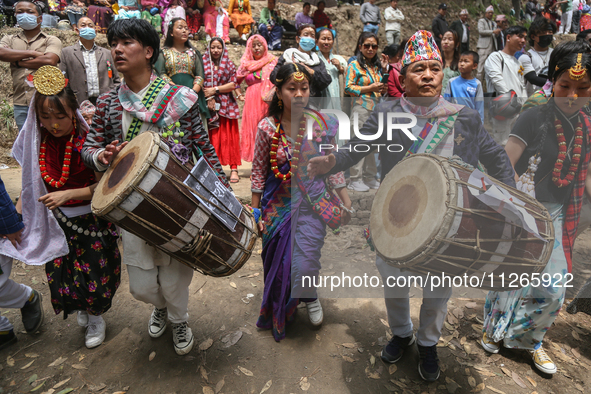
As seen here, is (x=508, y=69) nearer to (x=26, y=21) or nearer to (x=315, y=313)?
(x=315, y=313)

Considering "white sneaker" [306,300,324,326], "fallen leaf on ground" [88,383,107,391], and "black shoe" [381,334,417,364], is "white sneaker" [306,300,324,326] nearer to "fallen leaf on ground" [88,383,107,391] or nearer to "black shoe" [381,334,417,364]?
"black shoe" [381,334,417,364]

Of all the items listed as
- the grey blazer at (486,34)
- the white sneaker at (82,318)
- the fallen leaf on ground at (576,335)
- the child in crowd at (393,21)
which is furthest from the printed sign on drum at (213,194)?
the child in crowd at (393,21)

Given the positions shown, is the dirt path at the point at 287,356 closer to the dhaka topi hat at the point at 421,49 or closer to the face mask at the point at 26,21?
the dhaka topi hat at the point at 421,49

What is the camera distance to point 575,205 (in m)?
2.23

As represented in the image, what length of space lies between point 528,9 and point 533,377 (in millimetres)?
16582

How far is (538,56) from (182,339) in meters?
5.24

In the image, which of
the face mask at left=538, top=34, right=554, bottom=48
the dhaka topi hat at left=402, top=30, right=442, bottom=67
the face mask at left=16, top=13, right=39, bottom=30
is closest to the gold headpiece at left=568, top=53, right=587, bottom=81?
the dhaka topi hat at left=402, top=30, right=442, bottom=67

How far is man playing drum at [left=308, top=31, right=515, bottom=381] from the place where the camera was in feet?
6.23

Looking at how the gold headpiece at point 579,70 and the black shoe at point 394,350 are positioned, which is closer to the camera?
the gold headpiece at point 579,70

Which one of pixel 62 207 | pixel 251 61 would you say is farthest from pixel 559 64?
pixel 251 61

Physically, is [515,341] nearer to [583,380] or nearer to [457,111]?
[583,380]

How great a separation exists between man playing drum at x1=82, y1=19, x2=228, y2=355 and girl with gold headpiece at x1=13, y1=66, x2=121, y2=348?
1.01 ft

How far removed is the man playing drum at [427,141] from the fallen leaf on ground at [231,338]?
1137 millimetres

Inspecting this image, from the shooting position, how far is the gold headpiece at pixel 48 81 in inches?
89.6
